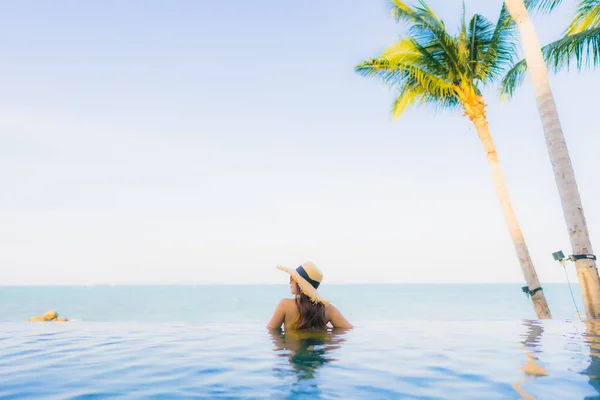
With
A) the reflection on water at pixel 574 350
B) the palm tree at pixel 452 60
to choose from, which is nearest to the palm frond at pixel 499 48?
the palm tree at pixel 452 60

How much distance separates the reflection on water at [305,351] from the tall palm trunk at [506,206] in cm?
737

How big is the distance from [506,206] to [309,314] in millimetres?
8396

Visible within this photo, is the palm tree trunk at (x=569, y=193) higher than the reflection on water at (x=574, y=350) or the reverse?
higher

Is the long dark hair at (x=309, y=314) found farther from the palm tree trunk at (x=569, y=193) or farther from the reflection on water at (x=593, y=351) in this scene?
the palm tree trunk at (x=569, y=193)

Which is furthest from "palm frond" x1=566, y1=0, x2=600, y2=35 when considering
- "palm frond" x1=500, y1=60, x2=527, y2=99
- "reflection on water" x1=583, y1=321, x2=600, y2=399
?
"reflection on water" x1=583, y1=321, x2=600, y2=399

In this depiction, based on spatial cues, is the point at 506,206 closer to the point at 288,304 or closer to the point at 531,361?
the point at 288,304

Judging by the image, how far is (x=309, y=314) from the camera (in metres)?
6.71

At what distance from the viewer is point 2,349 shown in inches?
227

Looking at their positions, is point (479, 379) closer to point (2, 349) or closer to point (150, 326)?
point (2, 349)

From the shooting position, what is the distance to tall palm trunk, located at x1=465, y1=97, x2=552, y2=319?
11945 mm

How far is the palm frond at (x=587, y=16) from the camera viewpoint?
1184 cm

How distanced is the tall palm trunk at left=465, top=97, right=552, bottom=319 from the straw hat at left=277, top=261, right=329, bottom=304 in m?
7.72

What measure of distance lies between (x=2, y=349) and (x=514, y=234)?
12075 mm

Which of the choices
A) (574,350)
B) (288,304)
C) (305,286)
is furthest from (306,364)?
(574,350)
